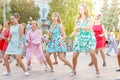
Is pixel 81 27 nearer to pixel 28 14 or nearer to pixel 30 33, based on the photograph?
pixel 30 33

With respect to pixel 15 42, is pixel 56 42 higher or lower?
lower

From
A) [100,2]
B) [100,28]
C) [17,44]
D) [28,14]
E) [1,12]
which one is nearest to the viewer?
[17,44]

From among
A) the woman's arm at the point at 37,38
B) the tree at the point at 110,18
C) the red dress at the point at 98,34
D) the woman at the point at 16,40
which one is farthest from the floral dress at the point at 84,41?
the tree at the point at 110,18

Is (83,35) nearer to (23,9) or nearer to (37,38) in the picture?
(37,38)

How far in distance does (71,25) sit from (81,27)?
4612 centimetres

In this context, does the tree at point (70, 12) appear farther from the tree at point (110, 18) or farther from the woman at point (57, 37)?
the woman at point (57, 37)

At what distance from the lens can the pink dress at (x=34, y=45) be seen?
1271cm

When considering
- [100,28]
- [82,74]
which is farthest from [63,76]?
[100,28]

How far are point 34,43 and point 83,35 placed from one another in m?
2.45

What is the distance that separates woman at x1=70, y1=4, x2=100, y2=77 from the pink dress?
7.23ft

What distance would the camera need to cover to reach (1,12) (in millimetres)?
53875

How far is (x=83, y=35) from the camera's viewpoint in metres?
10.8

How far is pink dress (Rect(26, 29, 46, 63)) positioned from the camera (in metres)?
12.7

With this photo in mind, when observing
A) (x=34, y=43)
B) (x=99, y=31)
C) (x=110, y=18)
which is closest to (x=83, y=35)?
(x=34, y=43)
